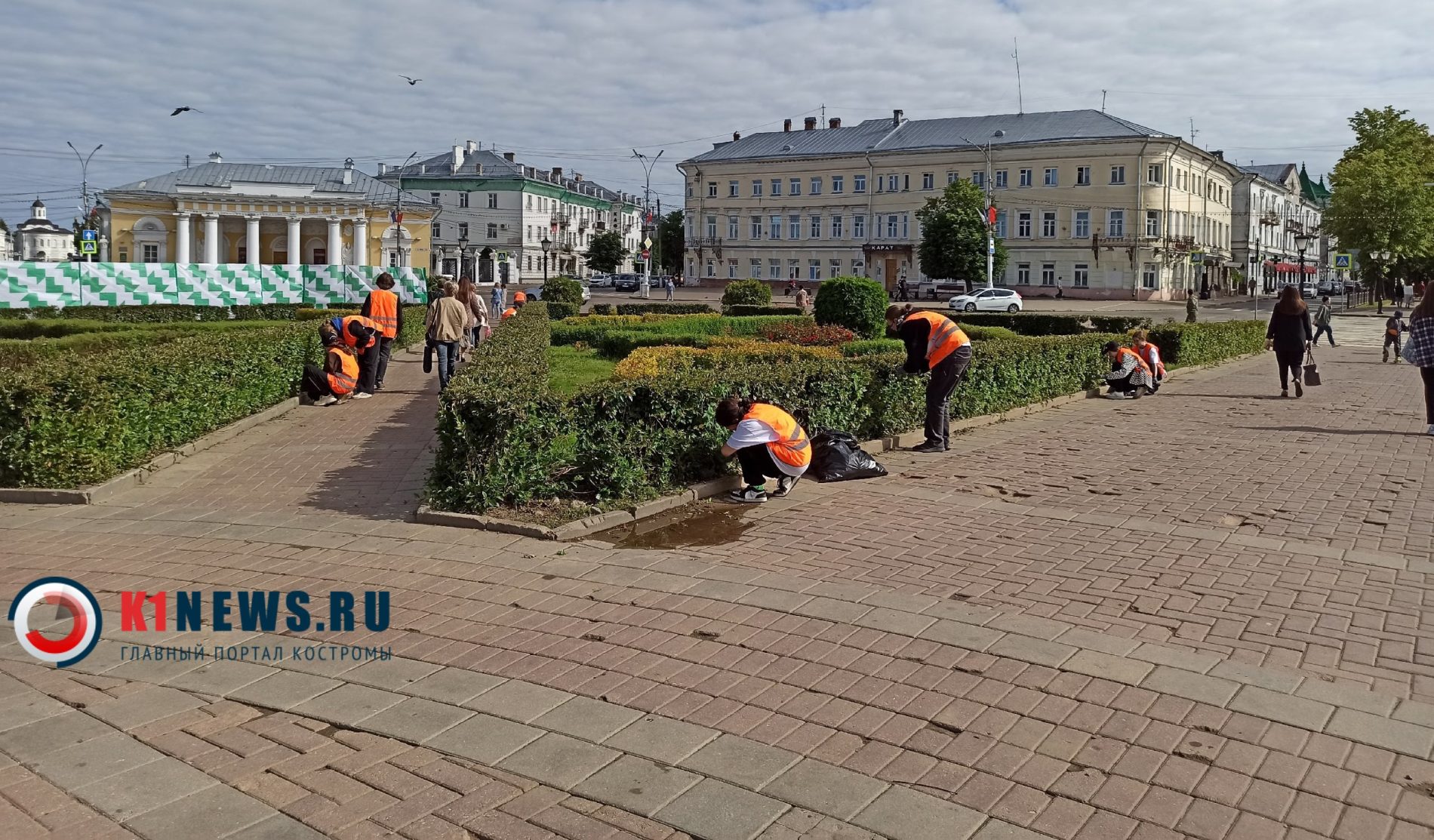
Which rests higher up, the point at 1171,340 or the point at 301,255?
the point at 301,255

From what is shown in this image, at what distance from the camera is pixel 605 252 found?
333 ft

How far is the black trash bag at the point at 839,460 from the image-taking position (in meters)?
9.15

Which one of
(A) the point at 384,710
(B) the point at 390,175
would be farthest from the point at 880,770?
(B) the point at 390,175

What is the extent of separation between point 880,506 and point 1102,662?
10.9 ft

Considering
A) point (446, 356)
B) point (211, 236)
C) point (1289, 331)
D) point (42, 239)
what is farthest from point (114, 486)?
point (42, 239)

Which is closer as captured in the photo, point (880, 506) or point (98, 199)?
point (880, 506)

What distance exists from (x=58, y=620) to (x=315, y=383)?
366 inches

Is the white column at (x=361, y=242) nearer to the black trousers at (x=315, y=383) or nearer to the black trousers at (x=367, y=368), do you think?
the black trousers at (x=367, y=368)

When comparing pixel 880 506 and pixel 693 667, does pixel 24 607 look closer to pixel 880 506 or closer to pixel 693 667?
pixel 693 667

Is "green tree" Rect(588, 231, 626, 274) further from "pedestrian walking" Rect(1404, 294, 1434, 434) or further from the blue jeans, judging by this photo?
"pedestrian walking" Rect(1404, 294, 1434, 434)

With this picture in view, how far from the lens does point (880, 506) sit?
8234mm

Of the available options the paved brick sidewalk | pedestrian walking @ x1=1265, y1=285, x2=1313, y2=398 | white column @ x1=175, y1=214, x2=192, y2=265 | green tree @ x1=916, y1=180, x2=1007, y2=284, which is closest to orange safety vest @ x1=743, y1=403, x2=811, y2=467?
the paved brick sidewalk

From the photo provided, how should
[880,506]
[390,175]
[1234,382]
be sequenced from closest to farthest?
[880,506]
[1234,382]
[390,175]

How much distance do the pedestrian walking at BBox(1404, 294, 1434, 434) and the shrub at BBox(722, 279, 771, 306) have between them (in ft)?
90.1
